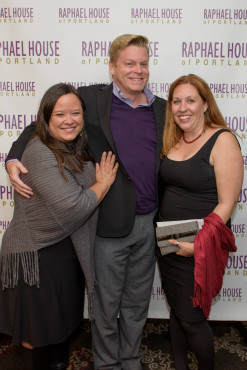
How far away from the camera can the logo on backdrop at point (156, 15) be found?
2.05 metres

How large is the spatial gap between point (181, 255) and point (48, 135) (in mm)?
814

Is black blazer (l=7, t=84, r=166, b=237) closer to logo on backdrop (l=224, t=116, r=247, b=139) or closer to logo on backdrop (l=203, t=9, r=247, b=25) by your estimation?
logo on backdrop (l=224, t=116, r=247, b=139)

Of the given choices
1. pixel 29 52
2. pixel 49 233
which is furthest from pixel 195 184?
pixel 29 52

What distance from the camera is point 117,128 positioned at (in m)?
1.72

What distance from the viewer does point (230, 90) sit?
2133 millimetres

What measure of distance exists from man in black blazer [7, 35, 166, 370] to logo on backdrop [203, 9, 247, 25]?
1.85 feet

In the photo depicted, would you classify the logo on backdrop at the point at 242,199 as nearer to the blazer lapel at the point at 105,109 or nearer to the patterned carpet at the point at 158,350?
the patterned carpet at the point at 158,350

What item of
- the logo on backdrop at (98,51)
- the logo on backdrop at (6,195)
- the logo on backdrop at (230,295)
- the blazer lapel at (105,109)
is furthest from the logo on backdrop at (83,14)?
the logo on backdrop at (230,295)

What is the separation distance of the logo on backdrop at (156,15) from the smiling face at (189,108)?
2.21 feet

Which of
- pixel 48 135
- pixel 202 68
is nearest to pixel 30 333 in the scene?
pixel 48 135

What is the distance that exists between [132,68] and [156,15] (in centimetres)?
58

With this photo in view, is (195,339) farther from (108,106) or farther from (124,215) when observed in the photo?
(108,106)

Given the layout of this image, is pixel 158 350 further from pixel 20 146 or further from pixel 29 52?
pixel 29 52

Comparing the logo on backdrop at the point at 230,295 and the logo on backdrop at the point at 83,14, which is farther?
the logo on backdrop at the point at 230,295
